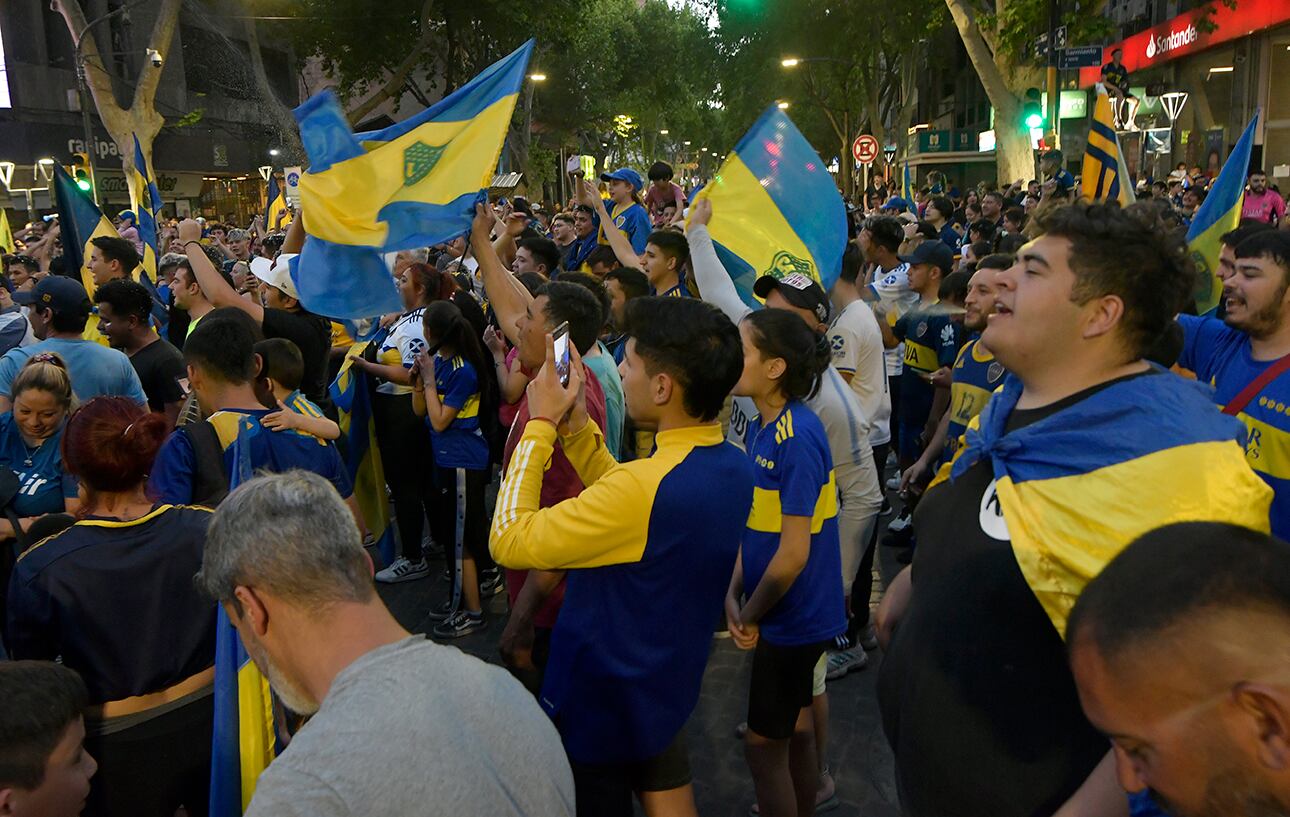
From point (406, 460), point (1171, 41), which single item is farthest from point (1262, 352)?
point (1171, 41)

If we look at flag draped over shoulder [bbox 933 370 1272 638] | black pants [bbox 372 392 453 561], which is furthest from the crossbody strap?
black pants [bbox 372 392 453 561]

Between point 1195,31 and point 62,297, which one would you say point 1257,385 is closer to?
point 62,297

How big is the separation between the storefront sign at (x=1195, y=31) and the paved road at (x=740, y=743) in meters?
21.0

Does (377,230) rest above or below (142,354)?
above

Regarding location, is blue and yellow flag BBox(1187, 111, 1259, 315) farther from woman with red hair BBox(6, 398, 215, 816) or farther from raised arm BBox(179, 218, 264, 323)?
raised arm BBox(179, 218, 264, 323)

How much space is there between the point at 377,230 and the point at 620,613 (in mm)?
3150

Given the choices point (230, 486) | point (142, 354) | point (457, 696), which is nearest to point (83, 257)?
point (142, 354)

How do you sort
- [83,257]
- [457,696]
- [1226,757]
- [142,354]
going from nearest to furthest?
1. [1226,757]
2. [457,696]
3. [142,354]
4. [83,257]

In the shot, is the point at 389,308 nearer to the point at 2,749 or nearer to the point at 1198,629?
the point at 2,749

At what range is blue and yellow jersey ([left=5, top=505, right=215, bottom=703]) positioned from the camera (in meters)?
2.83

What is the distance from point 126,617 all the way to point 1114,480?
266 cm

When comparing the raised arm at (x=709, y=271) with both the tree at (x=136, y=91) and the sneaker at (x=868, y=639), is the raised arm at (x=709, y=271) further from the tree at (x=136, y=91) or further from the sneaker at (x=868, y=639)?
the tree at (x=136, y=91)

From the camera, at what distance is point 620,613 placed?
8.79 feet

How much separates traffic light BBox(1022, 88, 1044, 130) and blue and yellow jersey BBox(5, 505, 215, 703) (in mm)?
20297
